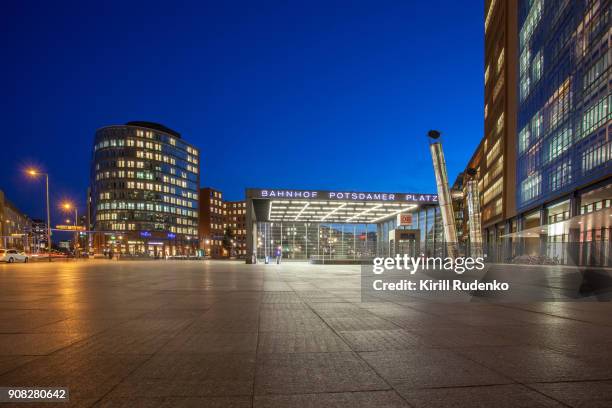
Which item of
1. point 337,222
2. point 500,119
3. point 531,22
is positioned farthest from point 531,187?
point 337,222

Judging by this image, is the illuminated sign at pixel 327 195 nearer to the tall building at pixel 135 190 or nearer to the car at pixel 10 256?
the car at pixel 10 256

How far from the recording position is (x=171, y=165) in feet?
519

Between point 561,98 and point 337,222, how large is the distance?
31.0 metres

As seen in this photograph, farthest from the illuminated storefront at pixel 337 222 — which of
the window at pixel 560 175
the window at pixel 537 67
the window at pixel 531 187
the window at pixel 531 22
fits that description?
the window at pixel 531 22

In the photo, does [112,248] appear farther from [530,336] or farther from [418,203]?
[530,336]

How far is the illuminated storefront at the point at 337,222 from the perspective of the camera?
37281 mm

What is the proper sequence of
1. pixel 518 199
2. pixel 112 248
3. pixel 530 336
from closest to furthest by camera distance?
pixel 530 336 → pixel 518 199 → pixel 112 248

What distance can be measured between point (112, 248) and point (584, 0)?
14727 centimetres

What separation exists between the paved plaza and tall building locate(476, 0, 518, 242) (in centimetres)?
5852

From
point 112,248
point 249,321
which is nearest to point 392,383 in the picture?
point 249,321

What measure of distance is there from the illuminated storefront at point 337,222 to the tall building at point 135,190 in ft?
312

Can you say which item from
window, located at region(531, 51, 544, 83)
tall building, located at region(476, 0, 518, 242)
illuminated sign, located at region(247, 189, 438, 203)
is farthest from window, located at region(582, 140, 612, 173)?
tall building, located at region(476, 0, 518, 242)

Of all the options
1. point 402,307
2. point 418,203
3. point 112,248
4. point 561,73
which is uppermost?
point 561,73

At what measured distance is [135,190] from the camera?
147m
